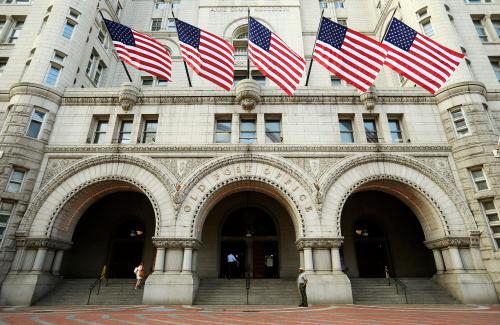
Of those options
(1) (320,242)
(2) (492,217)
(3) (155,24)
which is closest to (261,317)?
(1) (320,242)

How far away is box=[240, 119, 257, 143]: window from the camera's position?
18062mm

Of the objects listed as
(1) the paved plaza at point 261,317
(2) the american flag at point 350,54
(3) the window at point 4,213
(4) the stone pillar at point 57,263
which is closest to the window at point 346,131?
(2) the american flag at point 350,54

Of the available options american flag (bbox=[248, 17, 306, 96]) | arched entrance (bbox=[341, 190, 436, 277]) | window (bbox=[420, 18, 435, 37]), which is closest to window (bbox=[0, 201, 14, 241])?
american flag (bbox=[248, 17, 306, 96])

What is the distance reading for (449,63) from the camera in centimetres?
1559

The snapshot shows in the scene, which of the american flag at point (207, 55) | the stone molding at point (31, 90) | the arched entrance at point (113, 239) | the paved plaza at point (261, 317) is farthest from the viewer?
the arched entrance at point (113, 239)

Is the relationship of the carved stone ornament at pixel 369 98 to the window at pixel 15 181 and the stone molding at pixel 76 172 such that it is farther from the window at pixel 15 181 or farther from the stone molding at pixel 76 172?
the window at pixel 15 181

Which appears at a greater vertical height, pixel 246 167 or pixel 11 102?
pixel 11 102

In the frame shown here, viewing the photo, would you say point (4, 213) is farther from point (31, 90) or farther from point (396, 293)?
point (396, 293)

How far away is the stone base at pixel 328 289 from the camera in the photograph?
537 inches

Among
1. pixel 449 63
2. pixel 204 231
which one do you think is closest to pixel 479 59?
pixel 449 63

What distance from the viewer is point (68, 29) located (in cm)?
2097

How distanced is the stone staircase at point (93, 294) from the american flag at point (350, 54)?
1637 centimetres

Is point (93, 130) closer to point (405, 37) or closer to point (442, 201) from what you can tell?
point (405, 37)

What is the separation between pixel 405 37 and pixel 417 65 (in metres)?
1.71
